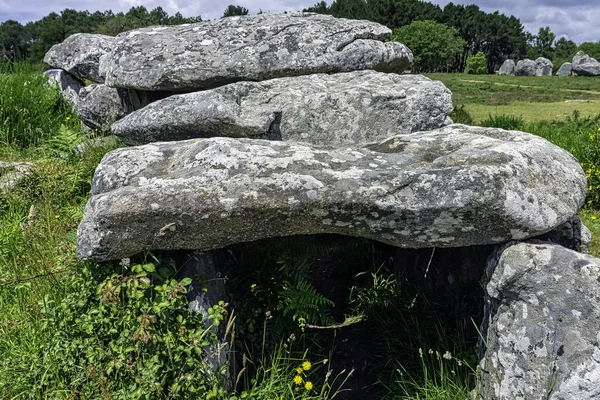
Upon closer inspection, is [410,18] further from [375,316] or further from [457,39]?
[375,316]

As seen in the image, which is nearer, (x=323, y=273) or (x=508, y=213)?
(x=508, y=213)

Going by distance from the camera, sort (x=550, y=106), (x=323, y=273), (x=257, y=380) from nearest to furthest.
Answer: (x=257, y=380) → (x=323, y=273) → (x=550, y=106)

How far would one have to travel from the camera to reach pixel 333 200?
321 cm

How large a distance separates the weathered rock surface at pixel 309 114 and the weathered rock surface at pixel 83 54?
3518 mm

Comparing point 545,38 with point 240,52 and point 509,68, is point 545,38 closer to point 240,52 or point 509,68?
point 509,68

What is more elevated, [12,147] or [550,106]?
[12,147]

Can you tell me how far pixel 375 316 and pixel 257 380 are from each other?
1412mm

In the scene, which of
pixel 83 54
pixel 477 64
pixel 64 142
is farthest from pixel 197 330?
pixel 477 64

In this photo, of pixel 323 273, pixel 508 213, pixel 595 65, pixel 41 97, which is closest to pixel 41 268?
pixel 323 273

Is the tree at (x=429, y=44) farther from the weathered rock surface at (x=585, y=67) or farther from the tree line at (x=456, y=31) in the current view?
the weathered rock surface at (x=585, y=67)

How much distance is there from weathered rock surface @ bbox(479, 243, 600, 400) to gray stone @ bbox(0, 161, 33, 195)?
550 cm

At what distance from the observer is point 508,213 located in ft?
10.3

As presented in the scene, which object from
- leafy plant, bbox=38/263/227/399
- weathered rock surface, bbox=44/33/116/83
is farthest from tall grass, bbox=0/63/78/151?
leafy plant, bbox=38/263/227/399

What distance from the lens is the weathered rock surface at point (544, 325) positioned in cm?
299
